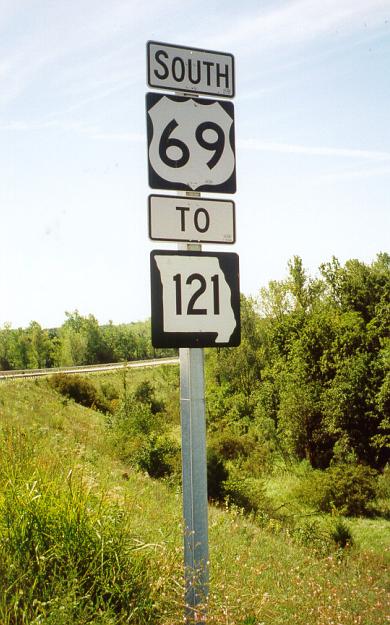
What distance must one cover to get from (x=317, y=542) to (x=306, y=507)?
958 centimetres

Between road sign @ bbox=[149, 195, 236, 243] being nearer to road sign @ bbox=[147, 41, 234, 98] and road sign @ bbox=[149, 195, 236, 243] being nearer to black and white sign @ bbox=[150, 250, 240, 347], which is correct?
black and white sign @ bbox=[150, 250, 240, 347]

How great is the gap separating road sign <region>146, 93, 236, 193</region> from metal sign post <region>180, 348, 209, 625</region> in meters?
1.07

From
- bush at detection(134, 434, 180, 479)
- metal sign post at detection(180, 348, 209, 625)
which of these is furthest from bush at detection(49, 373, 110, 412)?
metal sign post at detection(180, 348, 209, 625)

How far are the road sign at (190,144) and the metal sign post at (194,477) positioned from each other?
1072 millimetres

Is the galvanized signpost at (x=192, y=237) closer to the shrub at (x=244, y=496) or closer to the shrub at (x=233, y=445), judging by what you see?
the shrub at (x=244, y=496)

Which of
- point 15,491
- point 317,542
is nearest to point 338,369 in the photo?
point 317,542

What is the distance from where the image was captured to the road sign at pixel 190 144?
339 centimetres

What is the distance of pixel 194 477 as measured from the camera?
3342 mm

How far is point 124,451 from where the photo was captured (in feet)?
66.4

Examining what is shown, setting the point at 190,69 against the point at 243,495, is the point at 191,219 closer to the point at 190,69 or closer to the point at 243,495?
the point at 190,69

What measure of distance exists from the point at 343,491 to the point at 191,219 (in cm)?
2250

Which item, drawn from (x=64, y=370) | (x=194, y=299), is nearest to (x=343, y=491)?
(x=194, y=299)

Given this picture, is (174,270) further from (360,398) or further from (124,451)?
(360,398)

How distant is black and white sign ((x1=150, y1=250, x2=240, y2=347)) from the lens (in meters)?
3.32
